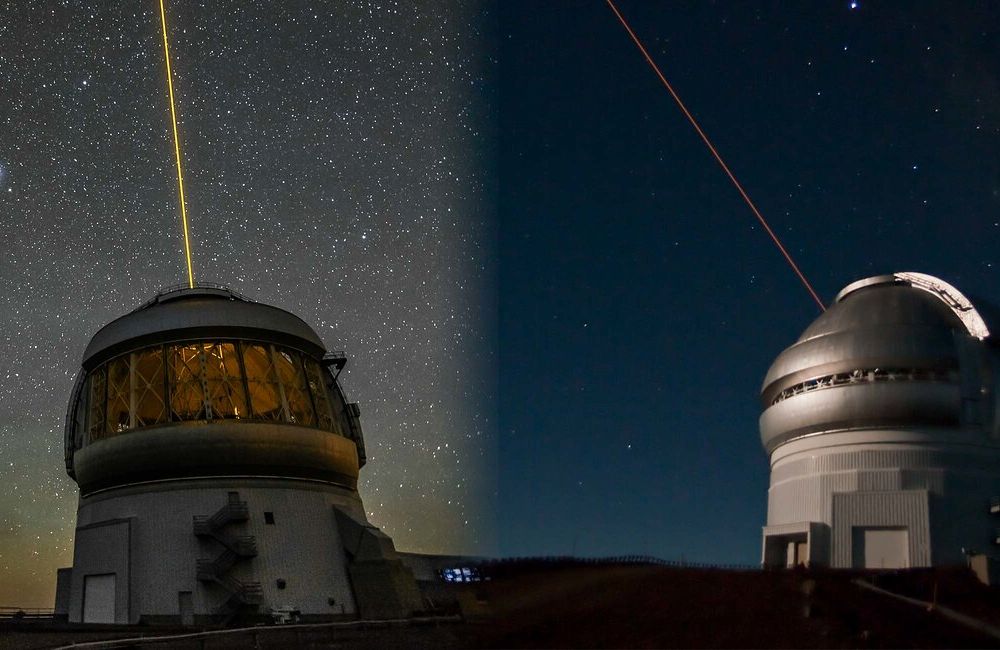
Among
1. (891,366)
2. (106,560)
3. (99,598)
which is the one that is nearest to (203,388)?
(106,560)

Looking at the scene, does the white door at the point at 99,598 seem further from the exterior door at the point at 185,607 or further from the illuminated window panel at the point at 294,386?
the illuminated window panel at the point at 294,386

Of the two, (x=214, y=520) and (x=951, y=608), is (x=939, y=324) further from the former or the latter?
(x=214, y=520)

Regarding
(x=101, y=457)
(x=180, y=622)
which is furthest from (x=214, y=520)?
(x=101, y=457)

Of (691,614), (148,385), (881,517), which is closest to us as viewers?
(691,614)

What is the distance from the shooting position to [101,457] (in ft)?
113

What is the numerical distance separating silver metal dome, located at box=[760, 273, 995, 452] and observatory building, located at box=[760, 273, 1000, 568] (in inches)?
1.1

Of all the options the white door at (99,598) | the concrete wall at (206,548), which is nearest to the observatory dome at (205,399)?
the concrete wall at (206,548)

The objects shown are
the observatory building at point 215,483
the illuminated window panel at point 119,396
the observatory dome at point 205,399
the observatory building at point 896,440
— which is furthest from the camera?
the illuminated window panel at point 119,396

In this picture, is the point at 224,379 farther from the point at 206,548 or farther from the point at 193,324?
the point at 206,548

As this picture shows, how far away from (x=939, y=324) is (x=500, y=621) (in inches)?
727

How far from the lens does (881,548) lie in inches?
1037

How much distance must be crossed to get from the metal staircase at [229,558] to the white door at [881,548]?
17.6 metres

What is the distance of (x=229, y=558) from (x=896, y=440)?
65.4 ft

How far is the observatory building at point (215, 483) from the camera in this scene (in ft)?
104
